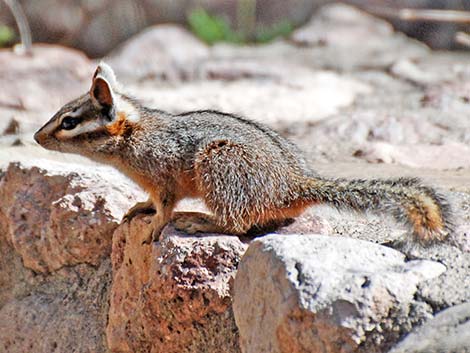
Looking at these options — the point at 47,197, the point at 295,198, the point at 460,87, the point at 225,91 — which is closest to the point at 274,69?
the point at 225,91

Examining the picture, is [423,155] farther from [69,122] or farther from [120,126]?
[69,122]

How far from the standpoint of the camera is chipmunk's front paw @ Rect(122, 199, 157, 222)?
3412 millimetres

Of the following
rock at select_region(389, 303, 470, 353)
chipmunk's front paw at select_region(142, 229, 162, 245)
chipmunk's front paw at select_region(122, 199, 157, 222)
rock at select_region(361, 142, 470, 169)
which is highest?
rock at select_region(389, 303, 470, 353)

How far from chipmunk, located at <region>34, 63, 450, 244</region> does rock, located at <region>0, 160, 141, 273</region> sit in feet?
0.55

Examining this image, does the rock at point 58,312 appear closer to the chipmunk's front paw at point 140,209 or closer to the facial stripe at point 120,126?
the chipmunk's front paw at point 140,209

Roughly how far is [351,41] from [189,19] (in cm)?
147

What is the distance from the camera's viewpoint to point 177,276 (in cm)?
296

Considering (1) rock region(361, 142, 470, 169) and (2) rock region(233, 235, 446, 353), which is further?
(1) rock region(361, 142, 470, 169)

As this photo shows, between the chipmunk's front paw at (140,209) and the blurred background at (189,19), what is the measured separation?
3.61 m

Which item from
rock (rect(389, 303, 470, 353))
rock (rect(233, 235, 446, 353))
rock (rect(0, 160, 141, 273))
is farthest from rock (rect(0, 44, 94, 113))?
rock (rect(389, 303, 470, 353))

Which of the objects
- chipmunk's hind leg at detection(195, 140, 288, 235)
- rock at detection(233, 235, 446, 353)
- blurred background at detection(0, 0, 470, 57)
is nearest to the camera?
rock at detection(233, 235, 446, 353)

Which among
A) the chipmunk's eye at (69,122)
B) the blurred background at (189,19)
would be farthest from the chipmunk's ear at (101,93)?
the blurred background at (189,19)

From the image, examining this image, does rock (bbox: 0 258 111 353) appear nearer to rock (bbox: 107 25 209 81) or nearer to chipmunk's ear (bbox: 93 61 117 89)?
chipmunk's ear (bbox: 93 61 117 89)

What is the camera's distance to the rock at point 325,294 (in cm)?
236
